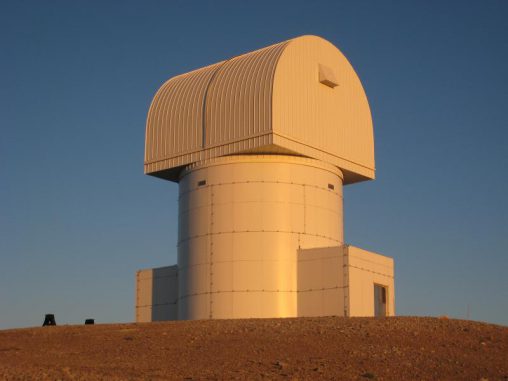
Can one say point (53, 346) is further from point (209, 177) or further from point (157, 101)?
point (157, 101)

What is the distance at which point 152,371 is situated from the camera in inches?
790

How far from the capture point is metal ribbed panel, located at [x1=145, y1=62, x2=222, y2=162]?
37.6 m

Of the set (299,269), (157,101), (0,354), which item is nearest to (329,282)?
(299,269)

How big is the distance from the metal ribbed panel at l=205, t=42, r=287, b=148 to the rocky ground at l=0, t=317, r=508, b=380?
976cm

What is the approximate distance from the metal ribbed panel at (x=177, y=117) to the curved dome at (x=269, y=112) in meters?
0.04

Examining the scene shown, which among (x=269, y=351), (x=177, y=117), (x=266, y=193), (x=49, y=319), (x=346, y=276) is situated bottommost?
(x=269, y=351)

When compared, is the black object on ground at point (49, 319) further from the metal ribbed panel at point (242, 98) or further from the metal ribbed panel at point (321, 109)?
the metal ribbed panel at point (321, 109)

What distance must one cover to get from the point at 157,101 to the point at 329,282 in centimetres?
1184

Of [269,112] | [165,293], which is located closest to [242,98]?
[269,112]

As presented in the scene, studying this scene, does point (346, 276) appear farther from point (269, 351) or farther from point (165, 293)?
point (269, 351)

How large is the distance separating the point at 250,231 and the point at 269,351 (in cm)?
1350

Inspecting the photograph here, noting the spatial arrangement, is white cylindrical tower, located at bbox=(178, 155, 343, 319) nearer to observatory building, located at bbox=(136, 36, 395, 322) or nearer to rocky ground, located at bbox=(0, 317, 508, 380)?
observatory building, located at bbox=(136, 36, 395, 322)

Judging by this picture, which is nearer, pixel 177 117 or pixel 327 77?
pixel 327 77

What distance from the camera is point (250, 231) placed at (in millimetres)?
35281
